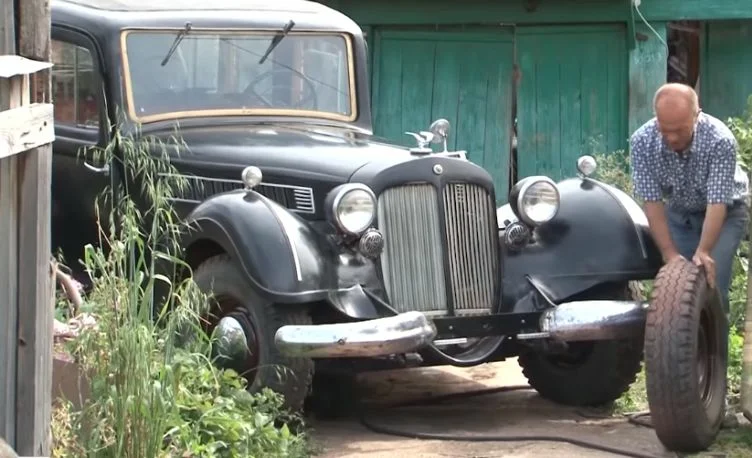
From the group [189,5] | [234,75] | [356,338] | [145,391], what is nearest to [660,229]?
[356,338]

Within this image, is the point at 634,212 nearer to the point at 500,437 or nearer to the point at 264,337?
the point at 500,437

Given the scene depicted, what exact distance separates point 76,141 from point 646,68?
20.9ft

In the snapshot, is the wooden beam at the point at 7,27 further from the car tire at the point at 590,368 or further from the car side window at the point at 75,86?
the car tire at the point at 590,368

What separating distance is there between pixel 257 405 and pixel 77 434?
3.69 feet

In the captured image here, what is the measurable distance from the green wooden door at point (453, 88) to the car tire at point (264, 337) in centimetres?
650

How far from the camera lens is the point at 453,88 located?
12.7m

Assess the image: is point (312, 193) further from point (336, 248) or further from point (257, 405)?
point (257, 405)

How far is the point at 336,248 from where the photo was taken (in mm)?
6418

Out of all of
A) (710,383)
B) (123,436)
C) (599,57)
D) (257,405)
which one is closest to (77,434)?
(123,436)

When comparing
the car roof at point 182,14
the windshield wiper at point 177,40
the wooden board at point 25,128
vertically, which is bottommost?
the wooden board at point 25,128

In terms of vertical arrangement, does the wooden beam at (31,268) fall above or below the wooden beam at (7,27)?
below

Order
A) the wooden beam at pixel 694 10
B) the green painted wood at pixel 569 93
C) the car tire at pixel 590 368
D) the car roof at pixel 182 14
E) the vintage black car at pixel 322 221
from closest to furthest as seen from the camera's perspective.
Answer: the vintage black car at pixel 322 221 → the car tire at pixel 590 368 → the car roof at pixel 182 14 → the wooden beam at pixel 694 10 → the green painted wood at pixel 569 93

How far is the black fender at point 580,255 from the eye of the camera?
665cm

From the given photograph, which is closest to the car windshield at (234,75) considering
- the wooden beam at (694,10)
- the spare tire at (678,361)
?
the spare tire at (678,361)
